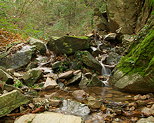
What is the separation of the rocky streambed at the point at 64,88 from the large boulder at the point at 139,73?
300 millimetres

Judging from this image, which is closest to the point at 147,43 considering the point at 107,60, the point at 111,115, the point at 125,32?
the point at 111,115

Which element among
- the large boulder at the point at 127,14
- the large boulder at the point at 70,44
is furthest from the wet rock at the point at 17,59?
the large boulder at the point at 127,14

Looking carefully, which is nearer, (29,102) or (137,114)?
(137,114)

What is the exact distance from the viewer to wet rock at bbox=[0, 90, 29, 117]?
7.64ft

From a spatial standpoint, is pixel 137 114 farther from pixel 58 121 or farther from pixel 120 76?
pixel 120 76

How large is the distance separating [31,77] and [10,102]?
2561 mm

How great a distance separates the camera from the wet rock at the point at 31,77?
485 cm

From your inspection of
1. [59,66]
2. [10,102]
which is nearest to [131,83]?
[10,102]

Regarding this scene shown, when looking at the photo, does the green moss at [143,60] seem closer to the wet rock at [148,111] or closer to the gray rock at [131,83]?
the gray rock at [131,83]

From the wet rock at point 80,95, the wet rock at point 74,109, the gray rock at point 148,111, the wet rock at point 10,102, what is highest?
the wet rock at point 10,102

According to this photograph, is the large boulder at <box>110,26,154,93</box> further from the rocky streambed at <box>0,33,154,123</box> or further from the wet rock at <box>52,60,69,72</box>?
the wet rock at <box>52,60,69,72</box>

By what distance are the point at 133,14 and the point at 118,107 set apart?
30.6ft

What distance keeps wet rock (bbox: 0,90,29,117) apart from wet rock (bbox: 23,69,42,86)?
2152 mm

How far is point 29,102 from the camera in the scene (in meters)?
2.99
